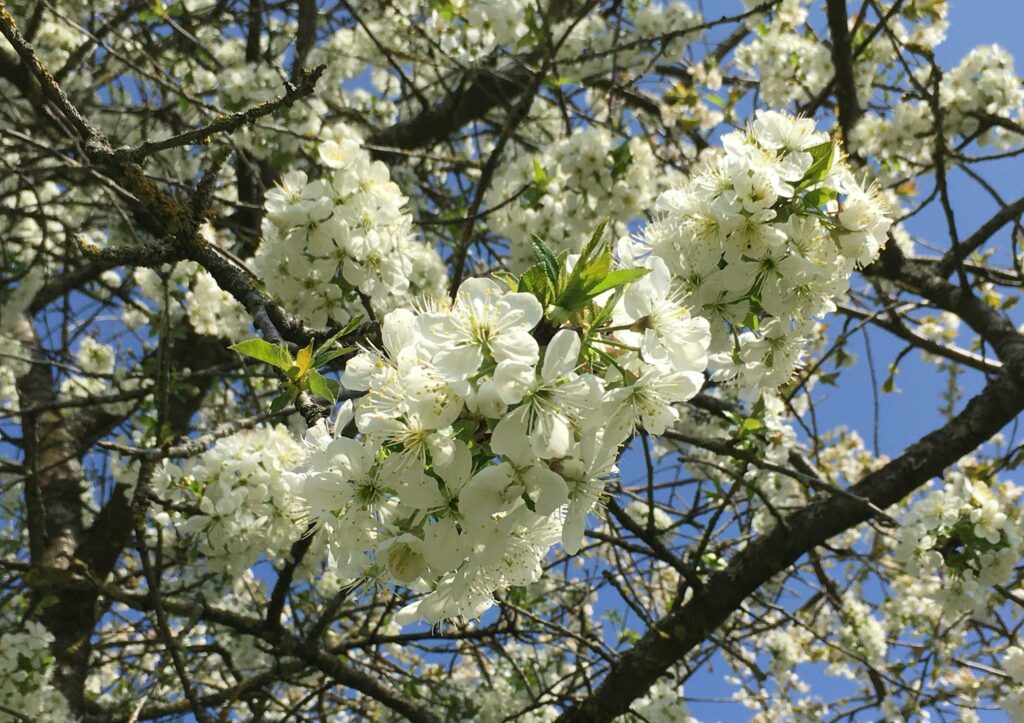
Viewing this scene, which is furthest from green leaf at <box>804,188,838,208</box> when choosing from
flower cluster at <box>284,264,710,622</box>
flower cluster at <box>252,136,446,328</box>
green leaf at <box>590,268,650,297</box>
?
flower cluster at <box>252,136,446,328</box>

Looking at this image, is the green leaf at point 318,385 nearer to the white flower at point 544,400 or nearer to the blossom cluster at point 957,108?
the white flower at point 544,400

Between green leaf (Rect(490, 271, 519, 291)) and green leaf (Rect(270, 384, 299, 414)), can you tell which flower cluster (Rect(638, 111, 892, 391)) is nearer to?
green leaf (Rect(490, 271, 519, 291))

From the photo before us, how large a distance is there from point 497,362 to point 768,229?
0.79 metres

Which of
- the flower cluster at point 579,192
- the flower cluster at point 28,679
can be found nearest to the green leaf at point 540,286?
the flower cluster at point 579,192

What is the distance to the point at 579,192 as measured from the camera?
3746mm

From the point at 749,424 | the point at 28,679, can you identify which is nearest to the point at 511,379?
the point at 749,424

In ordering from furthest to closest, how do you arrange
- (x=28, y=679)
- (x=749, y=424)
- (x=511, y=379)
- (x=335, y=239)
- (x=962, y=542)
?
(x=28, y=679)
(x=962, y=542)
(x=749, y=424)
(x=335, y=239)
(x=511, y=379)

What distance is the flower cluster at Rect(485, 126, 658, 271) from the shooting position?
12.0ft

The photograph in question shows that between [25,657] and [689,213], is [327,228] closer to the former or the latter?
[689,213]

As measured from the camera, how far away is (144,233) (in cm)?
513

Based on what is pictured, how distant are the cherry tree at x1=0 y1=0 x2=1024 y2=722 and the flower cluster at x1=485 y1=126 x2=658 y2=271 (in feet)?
0.05

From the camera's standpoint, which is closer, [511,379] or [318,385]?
[511,379]

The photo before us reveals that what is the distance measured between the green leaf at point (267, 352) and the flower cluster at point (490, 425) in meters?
0.10

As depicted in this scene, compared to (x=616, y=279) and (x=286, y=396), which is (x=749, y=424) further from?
(x=286, y=396)
